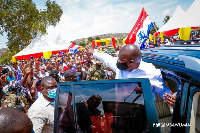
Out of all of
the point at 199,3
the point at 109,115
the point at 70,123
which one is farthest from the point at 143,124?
the point at 199,3

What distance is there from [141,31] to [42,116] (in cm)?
372

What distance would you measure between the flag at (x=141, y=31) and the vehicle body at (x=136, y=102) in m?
3.14

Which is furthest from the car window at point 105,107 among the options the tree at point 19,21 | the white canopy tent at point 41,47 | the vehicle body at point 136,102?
the tree at point 19,21

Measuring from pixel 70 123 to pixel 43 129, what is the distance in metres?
0.92

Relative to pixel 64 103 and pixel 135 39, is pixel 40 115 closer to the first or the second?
pixel 64 103

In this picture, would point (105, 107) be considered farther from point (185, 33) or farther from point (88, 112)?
point (185, 33)

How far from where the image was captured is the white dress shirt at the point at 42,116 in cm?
230

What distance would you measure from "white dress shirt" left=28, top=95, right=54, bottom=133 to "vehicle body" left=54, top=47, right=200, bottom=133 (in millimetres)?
639

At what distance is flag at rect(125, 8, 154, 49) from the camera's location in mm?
4922

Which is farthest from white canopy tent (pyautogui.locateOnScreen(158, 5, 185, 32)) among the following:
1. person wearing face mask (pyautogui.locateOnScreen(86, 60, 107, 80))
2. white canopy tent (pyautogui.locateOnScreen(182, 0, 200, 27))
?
person wearing face mask (pyautogui.locateOnScreen(86, 60, 107, 80))

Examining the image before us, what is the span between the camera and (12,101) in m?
4.85

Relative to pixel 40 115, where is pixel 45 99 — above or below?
above

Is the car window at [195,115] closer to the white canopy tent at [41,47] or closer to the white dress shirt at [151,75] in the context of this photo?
the white dress shirt at [151,75]

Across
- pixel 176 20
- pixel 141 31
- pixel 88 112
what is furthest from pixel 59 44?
pixel 88 112
